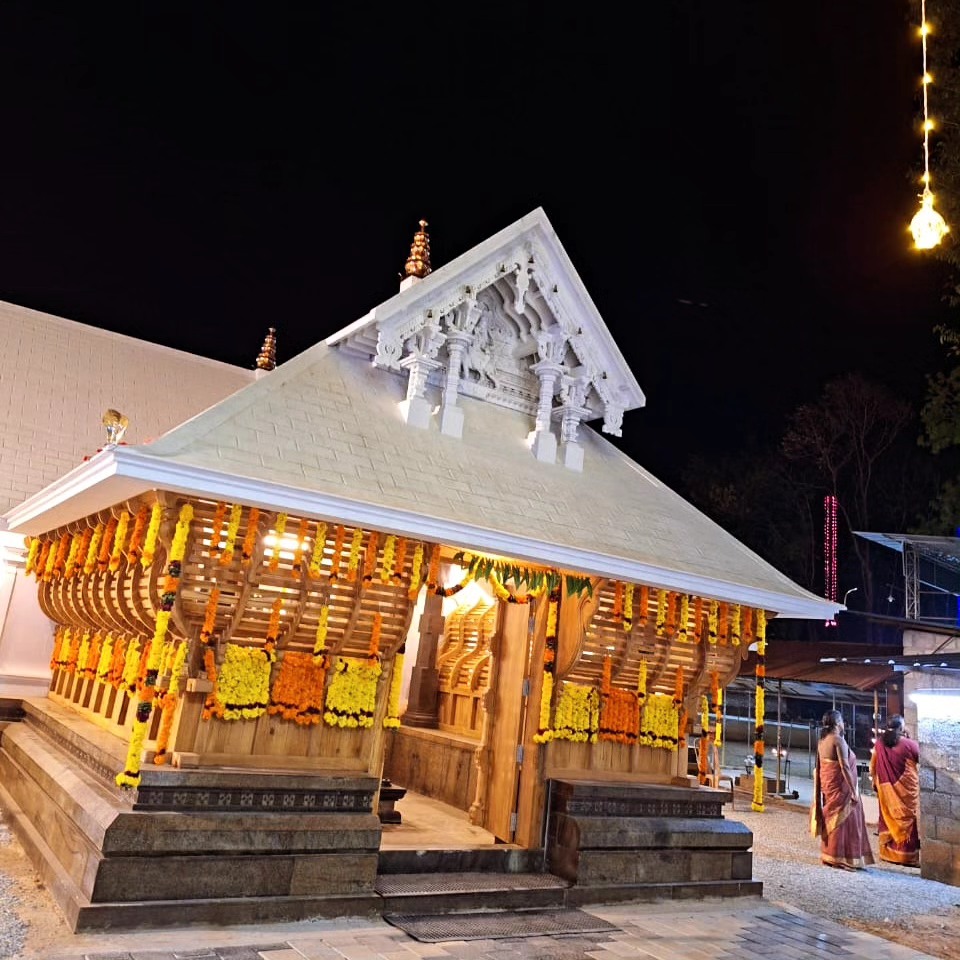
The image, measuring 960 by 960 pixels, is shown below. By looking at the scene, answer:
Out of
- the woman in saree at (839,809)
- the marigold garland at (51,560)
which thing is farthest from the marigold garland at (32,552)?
the woman in saree at (839,809)

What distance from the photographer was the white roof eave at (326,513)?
531cm

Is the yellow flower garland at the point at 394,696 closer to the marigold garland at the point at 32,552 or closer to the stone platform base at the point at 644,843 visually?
the stone platform base at the point at 644,843

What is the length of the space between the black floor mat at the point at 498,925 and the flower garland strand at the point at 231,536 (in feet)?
9.60

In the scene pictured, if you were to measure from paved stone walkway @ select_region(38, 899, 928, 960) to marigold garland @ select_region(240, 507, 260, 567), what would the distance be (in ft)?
8.21

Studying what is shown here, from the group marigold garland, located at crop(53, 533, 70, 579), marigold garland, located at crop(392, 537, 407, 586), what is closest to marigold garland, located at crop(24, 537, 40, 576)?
marigold garland, located at crop(53, 533, 70, 579)

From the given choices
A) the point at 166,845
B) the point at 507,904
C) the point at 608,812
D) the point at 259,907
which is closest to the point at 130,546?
the point at 166,845

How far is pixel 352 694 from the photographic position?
6711mm

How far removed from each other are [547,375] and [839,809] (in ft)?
23.7

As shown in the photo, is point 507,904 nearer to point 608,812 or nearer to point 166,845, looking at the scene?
point 608,812

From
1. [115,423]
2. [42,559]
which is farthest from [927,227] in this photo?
[42,559]

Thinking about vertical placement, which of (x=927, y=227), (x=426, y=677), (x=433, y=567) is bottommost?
(x=426, y=677)

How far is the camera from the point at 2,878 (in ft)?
19.7

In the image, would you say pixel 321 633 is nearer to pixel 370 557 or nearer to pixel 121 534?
pixel 370 557

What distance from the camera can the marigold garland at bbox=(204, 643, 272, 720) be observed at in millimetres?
6145
